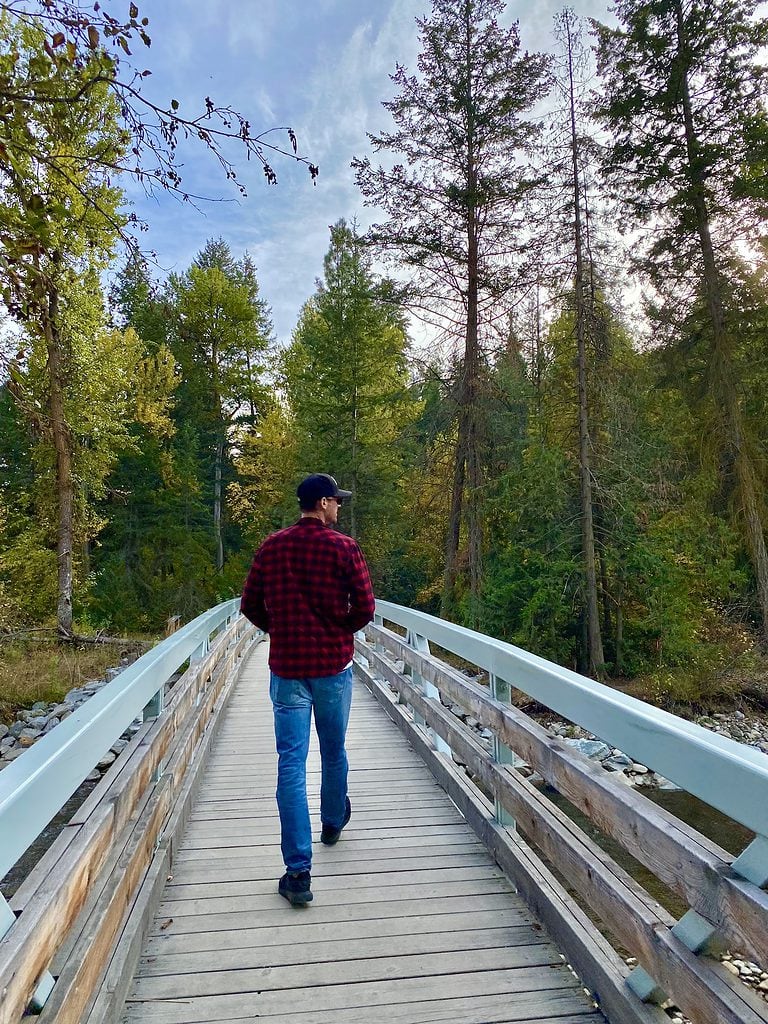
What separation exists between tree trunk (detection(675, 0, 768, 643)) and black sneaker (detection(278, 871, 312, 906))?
1349 cm

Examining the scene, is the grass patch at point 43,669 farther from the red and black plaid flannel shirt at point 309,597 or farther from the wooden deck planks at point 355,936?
the red and black plaid flannel shirt at point 309,597

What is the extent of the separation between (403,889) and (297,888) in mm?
530

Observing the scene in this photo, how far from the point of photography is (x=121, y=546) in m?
28.6

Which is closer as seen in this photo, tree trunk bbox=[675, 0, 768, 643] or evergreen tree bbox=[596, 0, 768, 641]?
tree trunk bbox=[675, 0, 768, 643]

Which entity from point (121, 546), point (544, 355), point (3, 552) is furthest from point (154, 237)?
point (121, 546)

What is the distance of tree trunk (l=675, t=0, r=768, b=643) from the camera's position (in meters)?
14.1

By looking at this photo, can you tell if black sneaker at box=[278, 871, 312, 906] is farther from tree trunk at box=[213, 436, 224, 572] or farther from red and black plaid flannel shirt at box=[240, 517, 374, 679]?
tree trunk at box=[213, 436, 224, 572]

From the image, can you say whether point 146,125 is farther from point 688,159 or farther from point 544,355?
point 544,355

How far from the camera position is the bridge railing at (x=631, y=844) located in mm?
1658

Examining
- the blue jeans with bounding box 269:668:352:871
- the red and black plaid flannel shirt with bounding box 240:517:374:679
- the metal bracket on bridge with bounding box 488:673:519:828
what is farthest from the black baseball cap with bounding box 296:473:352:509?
the metal bracket on bridge with bounding box 488:673:519:828

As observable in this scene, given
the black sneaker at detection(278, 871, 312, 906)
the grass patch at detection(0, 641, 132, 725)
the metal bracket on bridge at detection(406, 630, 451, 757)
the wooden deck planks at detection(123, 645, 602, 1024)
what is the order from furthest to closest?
the grass patch at detection(0, 641, 132, 725) → the metal bracket on bridge at detection(406, 630, 451, 757) → the black sneaker at detection(278, 871, 312, 906) → the wooden deck planks at detection(123, 645, 602, 1024)

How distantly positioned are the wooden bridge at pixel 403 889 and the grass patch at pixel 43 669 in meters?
10.6

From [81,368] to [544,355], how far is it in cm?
1227

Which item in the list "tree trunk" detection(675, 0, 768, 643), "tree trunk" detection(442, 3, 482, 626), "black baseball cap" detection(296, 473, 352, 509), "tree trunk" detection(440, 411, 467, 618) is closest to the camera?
"black baseball cap" detection(296, 473, 352, 509)
